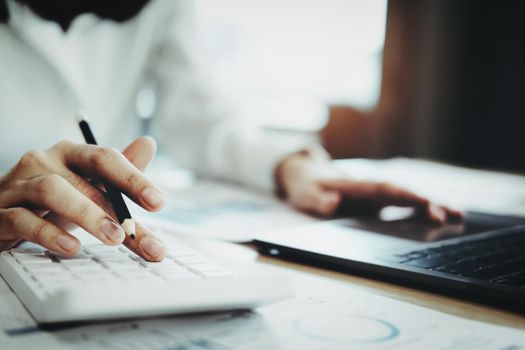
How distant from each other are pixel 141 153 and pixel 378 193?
1.21 feet

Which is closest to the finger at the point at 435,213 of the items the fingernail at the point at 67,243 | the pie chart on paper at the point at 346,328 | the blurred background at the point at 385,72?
the pie chart on paper at the point at 346,328

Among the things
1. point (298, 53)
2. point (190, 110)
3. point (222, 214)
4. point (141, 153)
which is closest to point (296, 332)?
point (141, 153)

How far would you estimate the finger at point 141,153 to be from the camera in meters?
0.54

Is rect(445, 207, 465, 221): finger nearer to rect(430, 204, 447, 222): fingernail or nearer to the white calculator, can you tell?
rect(430, 204, 447, 222): fingernail

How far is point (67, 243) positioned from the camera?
426 millimetres

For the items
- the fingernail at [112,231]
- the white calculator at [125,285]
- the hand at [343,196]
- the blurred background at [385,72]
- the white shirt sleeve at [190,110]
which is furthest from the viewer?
the blurred background at [385,72]

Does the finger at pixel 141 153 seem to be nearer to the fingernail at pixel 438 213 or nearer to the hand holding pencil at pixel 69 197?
the hand holding pencil at pixel 69 197

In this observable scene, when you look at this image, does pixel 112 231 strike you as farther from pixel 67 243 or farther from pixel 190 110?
pixel 190 110

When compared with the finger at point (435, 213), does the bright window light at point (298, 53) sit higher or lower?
higher

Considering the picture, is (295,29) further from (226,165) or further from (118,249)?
(118,249)

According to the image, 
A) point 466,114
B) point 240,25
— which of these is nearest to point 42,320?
point 240,25

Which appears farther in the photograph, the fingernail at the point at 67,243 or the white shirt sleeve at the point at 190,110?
the white shirt sleeve at the point at 190,110

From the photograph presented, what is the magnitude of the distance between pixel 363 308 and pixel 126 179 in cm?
21

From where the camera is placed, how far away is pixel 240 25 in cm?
240
